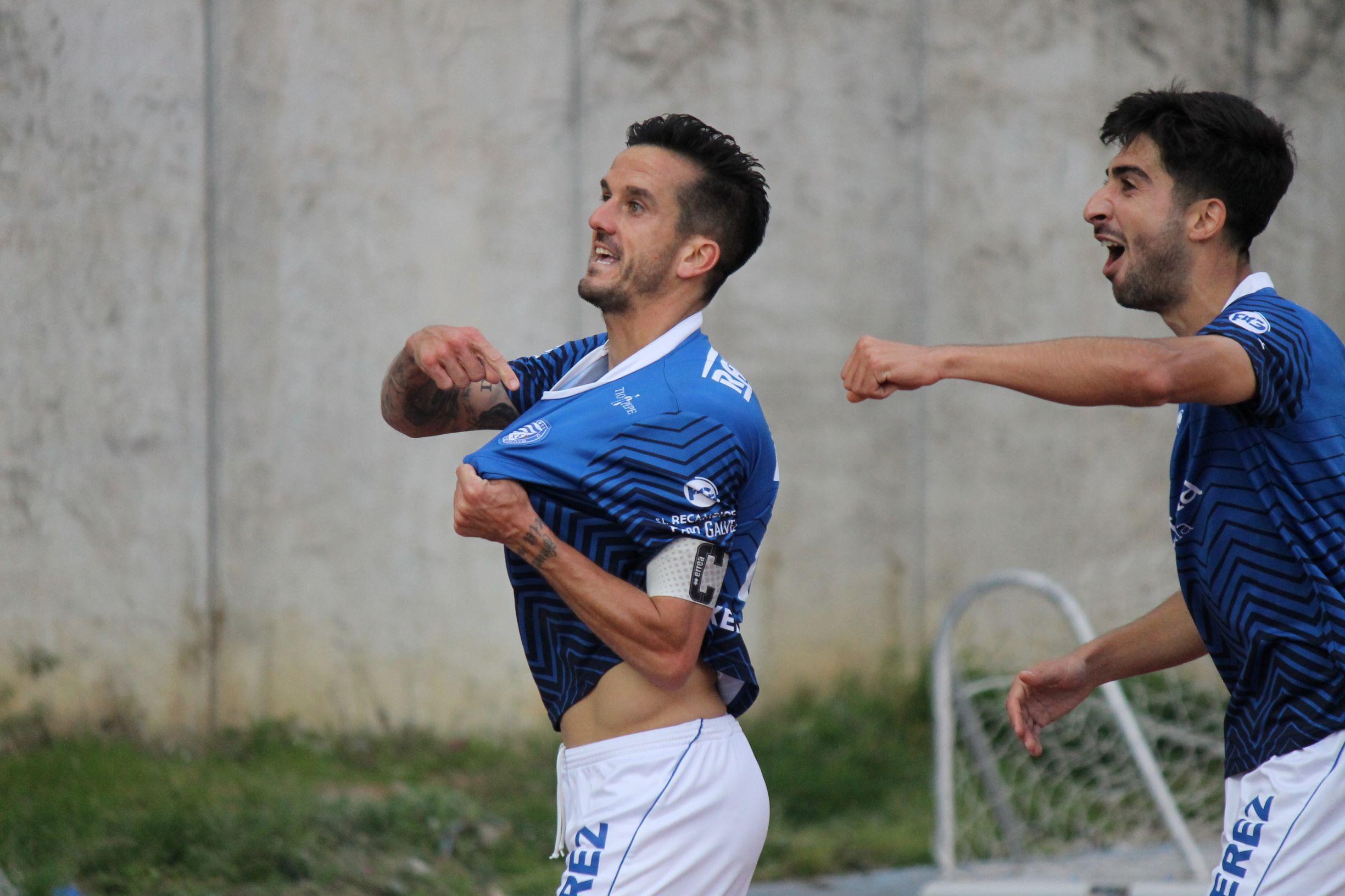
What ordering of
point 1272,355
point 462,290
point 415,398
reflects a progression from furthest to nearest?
point 462,290 → point 415,398 → point 1272,355

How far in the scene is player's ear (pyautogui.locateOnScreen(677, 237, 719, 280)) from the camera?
130 inches

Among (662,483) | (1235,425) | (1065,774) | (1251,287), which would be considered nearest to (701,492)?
(662,483)

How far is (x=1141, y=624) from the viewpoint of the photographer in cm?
336

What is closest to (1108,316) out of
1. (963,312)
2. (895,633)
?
(963,312)

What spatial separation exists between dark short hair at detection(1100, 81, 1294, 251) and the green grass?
147 inches

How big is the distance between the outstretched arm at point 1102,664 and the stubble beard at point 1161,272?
67 centimetres

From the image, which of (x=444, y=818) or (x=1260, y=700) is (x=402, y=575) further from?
(x=1260, y=700)

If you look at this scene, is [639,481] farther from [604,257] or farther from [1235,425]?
[1235,425]

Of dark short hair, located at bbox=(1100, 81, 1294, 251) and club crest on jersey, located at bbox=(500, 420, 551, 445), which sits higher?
dark short hair, located at bbox=(1100, 81, 1294, 251)

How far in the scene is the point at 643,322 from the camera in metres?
3.29

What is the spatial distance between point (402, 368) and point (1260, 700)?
1.96 meters

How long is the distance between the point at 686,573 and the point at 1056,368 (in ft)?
2.63

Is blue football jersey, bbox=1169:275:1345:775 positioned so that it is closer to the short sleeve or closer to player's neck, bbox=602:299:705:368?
the short sleeve

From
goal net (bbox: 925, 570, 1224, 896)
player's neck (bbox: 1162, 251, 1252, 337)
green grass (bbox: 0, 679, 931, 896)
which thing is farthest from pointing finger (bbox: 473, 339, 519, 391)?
goal net (bbox: 925, 570, 1224, 896)
